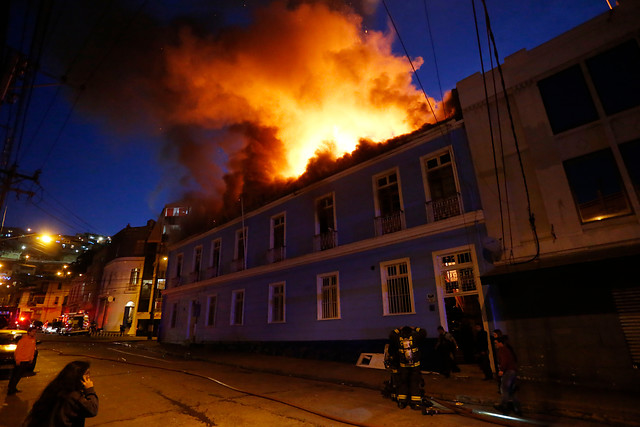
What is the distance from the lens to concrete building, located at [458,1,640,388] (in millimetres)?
8219

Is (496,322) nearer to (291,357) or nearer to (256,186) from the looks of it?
(291,357)

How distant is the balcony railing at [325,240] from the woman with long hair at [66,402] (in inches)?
478

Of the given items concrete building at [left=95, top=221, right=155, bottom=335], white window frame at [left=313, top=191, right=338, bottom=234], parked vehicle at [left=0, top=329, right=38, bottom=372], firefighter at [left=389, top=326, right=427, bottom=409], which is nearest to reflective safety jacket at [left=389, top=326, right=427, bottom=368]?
firefighter at [left=389, top=326, right=427, bottom=409]

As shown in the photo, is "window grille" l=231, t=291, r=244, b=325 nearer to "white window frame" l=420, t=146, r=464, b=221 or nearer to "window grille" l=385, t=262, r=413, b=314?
"window grille" l=385, t=262, r=413, b=314

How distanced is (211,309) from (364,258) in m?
13.3

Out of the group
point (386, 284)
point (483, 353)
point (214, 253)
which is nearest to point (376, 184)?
point (386, 284)

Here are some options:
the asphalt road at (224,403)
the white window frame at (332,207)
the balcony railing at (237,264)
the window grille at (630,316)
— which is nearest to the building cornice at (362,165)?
the white window frame at (332,207)

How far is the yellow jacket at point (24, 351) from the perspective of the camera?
790 centimetres

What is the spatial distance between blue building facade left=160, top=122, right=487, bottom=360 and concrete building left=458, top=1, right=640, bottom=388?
100 centimetres

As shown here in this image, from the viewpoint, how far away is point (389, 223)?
13.1 metres

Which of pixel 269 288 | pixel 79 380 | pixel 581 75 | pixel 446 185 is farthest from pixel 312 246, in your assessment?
pixel 79 380

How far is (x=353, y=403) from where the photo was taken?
7.38m

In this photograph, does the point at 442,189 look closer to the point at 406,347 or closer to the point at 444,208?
the point at 444,208

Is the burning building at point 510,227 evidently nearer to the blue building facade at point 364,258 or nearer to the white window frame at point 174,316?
the blue building facade at point 364,258
